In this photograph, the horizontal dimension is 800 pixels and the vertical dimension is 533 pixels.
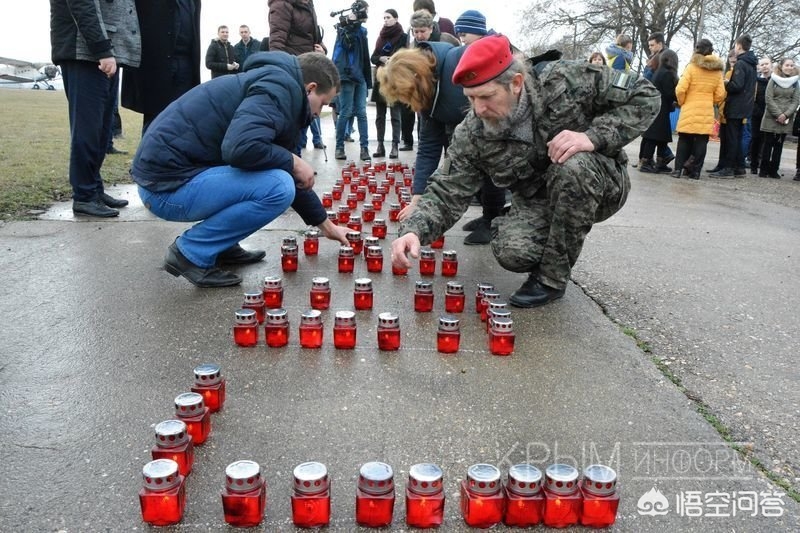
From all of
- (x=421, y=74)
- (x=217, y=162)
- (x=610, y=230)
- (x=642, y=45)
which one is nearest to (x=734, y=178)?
(x=610, y=230)

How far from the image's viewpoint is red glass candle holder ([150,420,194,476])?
236 cm

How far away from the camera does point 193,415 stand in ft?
8.54

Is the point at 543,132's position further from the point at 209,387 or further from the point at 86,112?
the point at 86,112

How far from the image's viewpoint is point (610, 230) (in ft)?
22.8

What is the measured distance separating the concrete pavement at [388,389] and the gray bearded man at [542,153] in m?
0.46

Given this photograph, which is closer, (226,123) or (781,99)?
(226,123)

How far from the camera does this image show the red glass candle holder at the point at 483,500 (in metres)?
2.18

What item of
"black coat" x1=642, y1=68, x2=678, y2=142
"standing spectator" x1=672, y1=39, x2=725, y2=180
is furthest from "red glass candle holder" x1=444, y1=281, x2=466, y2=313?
"black coat" x1=642, y1=68, x2=678, y2=142

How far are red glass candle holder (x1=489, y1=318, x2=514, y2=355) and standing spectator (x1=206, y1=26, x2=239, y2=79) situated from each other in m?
11.8

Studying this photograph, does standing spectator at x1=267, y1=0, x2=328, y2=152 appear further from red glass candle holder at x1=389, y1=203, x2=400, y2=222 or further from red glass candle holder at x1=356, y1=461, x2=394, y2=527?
red glass candle holder at x1=356, y1=461, x2=394, y2=527

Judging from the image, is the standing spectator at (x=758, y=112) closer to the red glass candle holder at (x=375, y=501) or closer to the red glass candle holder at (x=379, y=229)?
the red glass candle holder at (x=379, y=229)

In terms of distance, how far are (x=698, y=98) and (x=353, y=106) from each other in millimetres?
6077

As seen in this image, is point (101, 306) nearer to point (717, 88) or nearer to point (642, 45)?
point (717, 88)

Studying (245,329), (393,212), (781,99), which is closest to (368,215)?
(393,212)
